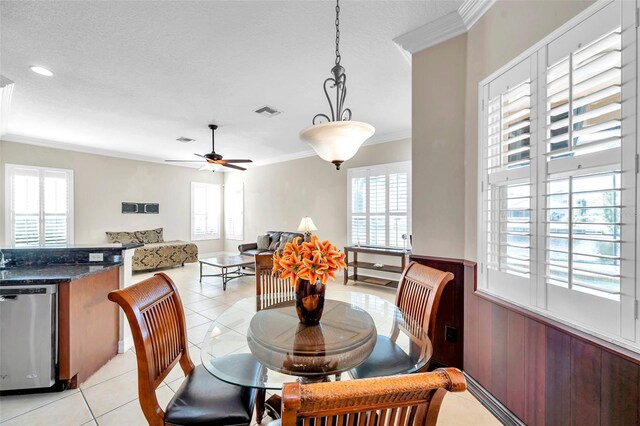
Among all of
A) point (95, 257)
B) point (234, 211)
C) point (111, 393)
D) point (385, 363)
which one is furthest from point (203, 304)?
point (234, 211)

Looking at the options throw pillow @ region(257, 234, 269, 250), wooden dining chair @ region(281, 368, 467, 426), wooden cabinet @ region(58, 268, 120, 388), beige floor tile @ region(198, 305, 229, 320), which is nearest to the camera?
wooden dining chair @ region(281, 368, 467, 426)

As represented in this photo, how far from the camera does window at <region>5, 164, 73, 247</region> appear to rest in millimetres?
5223

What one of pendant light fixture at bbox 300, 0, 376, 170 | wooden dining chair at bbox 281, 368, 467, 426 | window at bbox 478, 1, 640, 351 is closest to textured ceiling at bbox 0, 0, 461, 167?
window at bbox 478, 1, 640, 351

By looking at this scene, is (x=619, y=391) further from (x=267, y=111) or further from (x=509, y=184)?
(x=267, y=111)

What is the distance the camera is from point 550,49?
1.50 meters

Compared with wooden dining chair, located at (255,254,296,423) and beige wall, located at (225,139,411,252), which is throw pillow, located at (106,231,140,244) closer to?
beige wall, located at (225,139,411,252)

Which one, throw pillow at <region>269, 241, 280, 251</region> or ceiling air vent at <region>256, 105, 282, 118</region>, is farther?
throw pillow at <region>269, 241, 280, 251</region>

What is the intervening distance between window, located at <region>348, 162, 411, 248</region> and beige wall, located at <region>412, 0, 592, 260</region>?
262 cm

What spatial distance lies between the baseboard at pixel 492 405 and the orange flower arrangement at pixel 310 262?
1.35 metres

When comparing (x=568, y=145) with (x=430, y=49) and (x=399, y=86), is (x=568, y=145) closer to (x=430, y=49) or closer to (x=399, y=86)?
(x=430, y=49)

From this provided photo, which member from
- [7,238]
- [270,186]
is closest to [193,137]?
[270,186]

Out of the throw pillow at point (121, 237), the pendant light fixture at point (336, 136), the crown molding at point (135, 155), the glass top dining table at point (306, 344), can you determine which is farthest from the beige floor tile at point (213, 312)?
the throw pillow at point (121, 237)

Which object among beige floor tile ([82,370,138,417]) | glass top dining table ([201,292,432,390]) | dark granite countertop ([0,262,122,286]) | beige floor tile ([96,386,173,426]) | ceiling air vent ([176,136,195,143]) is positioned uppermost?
ceiling air vent ([176,136,195,143])

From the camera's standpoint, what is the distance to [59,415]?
186cm
